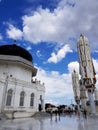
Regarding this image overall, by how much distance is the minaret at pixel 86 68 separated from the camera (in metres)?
34.5

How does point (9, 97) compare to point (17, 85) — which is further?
point (17, 85)

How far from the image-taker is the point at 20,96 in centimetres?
2938

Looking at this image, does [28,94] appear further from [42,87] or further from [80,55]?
A: [80,55]

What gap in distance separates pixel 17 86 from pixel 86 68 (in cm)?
1591

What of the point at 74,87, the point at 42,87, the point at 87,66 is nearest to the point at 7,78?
the point at 42,87

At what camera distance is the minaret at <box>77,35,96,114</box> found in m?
34.5

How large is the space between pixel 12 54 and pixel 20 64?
3.07 metres

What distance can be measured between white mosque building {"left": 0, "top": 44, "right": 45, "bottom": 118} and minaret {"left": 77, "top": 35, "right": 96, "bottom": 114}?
32.1 ft

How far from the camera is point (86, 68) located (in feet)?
116

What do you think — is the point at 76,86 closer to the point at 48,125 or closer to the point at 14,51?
the point at 14,51

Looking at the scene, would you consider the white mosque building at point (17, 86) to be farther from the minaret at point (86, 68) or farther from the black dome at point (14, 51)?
the minaret at point (86, 68)

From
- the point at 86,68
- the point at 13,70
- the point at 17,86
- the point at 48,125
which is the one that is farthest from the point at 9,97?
the point at 86,68

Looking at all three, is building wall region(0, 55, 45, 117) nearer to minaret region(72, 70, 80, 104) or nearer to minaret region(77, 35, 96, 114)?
minaret region(77, 35, 96, 114)

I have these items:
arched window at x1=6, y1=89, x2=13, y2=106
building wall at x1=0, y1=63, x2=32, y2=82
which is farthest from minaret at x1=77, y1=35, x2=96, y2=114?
arched window at x1=6, y1=89, x2=13, y2=106
